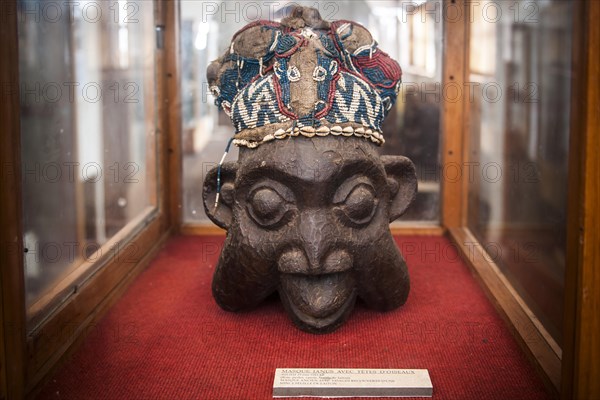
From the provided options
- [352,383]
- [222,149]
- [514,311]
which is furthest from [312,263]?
[222,149]

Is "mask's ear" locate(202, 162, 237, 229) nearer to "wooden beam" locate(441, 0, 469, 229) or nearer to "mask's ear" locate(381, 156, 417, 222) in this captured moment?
"mask's ear" locate(381, 156, 417, 222)

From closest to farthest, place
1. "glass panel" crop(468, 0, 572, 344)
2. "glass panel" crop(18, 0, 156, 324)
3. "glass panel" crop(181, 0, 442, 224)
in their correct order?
"glass panel" crop(468, 0, 572, 344)
"glass panel" crop(18, 0, 156, 324)
"glass panel" crop(181, 0, 442, 224)

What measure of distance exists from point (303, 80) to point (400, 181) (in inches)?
15.6

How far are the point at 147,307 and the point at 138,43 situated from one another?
1.01 m

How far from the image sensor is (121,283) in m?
2.03

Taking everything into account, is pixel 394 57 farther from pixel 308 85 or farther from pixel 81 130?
pixel 81 130

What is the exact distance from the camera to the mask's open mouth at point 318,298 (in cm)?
164

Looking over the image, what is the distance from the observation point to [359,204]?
5.34 ft

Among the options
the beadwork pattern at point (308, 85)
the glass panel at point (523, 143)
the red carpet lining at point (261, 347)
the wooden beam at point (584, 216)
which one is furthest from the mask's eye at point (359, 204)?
the wooden beam at point (584, 216)

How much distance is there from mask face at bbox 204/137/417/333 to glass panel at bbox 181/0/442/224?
76 cm

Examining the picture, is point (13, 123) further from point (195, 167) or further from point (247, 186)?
point (195, 167)

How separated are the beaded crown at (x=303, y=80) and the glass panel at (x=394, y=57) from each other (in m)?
0.53

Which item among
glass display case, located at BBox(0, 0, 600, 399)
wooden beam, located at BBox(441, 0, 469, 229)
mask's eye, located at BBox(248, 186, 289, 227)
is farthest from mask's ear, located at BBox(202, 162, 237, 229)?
wooden beam, located at BBox(441, 0, 469, 229)

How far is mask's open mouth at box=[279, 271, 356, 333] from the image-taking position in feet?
5.39
